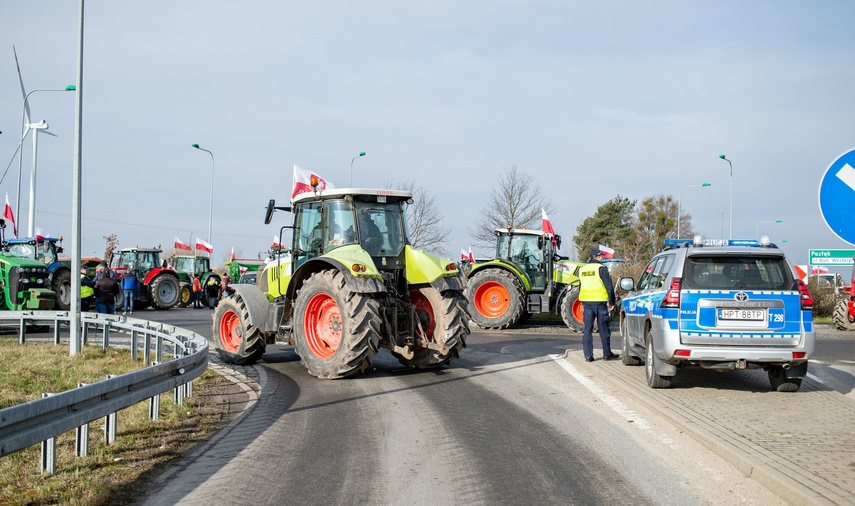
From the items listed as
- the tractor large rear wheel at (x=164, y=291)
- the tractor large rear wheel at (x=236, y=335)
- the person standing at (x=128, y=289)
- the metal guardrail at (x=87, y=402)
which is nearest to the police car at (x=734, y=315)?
the metal guardrail at (x=87, y=402)

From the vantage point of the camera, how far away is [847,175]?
224 inches

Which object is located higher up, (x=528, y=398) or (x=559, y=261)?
(x=559, y=261)

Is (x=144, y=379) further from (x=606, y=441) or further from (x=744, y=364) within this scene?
(x=744, y=364)

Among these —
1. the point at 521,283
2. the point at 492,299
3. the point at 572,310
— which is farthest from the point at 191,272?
the point at 572,310

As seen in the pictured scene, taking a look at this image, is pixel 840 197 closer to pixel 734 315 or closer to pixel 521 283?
pixel 734 315

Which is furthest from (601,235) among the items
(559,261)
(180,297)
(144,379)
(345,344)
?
(144,379)

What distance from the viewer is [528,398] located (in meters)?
9.38

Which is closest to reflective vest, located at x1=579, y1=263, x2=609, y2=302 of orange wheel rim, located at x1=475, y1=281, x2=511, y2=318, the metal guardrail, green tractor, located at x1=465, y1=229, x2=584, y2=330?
the metal guardrail

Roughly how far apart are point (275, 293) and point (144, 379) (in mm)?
5655

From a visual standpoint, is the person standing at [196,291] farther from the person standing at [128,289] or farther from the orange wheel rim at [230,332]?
the orange wheel rim at [230,332]

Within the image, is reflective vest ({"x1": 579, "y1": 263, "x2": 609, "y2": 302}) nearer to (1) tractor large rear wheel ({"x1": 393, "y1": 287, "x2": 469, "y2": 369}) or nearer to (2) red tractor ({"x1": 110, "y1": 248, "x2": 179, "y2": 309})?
(1) tractor large rear wheel ({"x1": 393, "y1": 287, "x2": 469, "y2": 369})

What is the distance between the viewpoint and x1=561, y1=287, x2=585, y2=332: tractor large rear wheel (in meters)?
18.9

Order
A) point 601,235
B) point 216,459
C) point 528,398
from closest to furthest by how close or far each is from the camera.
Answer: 1. point 216,459
2. point 528,398
3. point 601,235

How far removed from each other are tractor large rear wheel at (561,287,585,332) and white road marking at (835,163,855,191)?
43.5 ft
